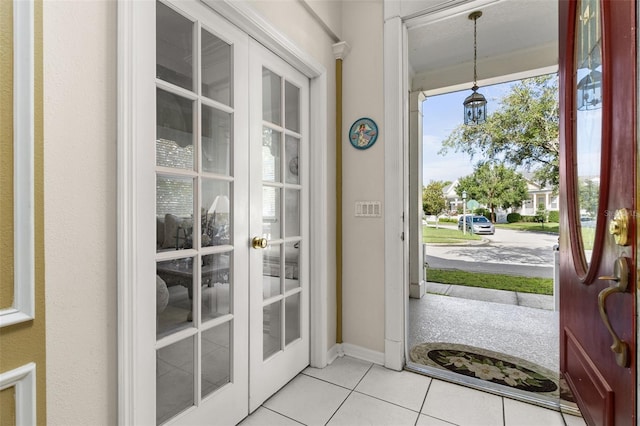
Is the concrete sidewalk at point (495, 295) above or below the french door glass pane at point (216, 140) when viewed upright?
below

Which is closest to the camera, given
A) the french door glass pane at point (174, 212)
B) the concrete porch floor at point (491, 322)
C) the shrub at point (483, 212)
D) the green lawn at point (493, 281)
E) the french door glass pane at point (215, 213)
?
the french door glass pane at point (174, 212)

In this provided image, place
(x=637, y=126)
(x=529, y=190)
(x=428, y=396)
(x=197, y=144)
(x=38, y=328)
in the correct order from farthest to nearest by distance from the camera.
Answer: (x=529, y=190), (x=428, y=396), (x=197, y=144), (x=38, y=328), (x=637, y=126)

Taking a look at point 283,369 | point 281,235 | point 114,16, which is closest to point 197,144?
point 114,16

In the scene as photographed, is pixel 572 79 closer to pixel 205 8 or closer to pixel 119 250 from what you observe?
pixel 205 8

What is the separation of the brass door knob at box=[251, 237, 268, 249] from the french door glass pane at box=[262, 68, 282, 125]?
28.2 inches

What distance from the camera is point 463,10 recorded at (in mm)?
1932

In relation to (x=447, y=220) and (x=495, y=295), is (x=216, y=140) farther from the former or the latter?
(x=447, y=220)

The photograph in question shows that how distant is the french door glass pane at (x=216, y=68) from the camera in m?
1.39

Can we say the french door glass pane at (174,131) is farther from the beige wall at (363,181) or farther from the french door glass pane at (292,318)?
the beige wall at (363,181)

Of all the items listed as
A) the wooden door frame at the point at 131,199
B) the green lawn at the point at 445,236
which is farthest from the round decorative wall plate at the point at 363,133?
the green lawn at the point at 445,236

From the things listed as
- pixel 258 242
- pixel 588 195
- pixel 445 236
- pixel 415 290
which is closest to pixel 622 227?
pixel 588 195

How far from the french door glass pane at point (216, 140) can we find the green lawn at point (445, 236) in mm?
4945

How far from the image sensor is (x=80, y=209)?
3.02ft

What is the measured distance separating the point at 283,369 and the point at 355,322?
649 mm
